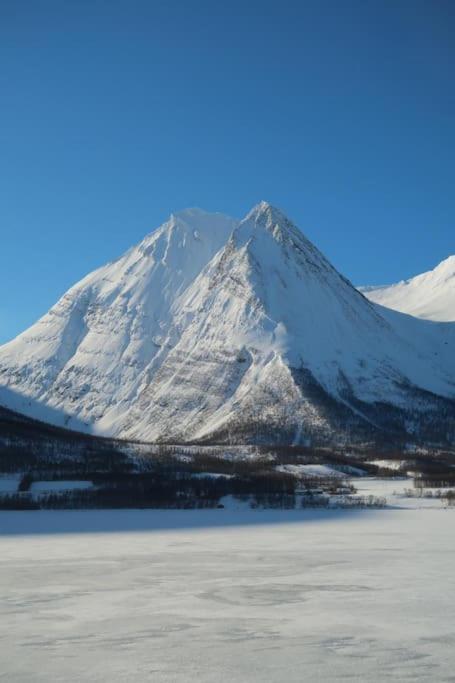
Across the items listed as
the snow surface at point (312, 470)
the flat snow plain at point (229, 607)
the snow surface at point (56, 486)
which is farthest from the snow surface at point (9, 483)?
the snow surface at point (312, 470)

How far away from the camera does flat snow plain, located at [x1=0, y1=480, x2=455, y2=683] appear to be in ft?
70.9

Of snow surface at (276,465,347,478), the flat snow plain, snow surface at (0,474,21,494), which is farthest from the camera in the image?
snow surface at (276,465,347,478)

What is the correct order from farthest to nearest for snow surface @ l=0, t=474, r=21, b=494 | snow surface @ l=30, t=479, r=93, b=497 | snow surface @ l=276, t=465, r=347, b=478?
snow surface @ l=276, t=465, r=347, b=478 < snow surface @ l=0, t=474, r=21, b=494 < snow surface @ l=30, t=479, r=93, b=497

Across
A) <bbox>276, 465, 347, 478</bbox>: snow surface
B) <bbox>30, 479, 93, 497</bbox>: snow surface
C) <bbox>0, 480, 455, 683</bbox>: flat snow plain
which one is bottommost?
<bbox>0, 480, 455, 683</bbox>: flat snow plain

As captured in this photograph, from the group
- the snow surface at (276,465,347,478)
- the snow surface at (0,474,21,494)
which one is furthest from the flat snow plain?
the snow surface at (276,465,347,478)

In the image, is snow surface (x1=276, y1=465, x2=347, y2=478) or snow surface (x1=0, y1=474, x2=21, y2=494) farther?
snow surface (x1=276, y1=465, x2=347, y2=478)

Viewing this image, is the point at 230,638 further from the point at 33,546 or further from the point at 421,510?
the point at 421,510

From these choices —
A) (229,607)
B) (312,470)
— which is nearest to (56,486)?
(312,470)

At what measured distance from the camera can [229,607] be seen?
98.5 ft

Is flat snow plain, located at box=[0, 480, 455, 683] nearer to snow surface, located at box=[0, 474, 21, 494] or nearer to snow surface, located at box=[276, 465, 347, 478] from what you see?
snow surface, located at box=[0, 474, 21, 494]

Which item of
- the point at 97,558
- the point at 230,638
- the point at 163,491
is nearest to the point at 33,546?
the point at 97,558

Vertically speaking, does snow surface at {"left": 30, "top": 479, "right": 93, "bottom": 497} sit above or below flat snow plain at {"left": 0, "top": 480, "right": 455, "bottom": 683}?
above

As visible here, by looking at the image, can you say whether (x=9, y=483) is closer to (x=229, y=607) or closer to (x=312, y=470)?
(x=312, y=470)

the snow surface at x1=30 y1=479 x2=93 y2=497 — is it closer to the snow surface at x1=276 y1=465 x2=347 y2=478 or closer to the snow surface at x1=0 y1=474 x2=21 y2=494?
the snow surface at x1=0 y1=474 x2=21 y2=494
